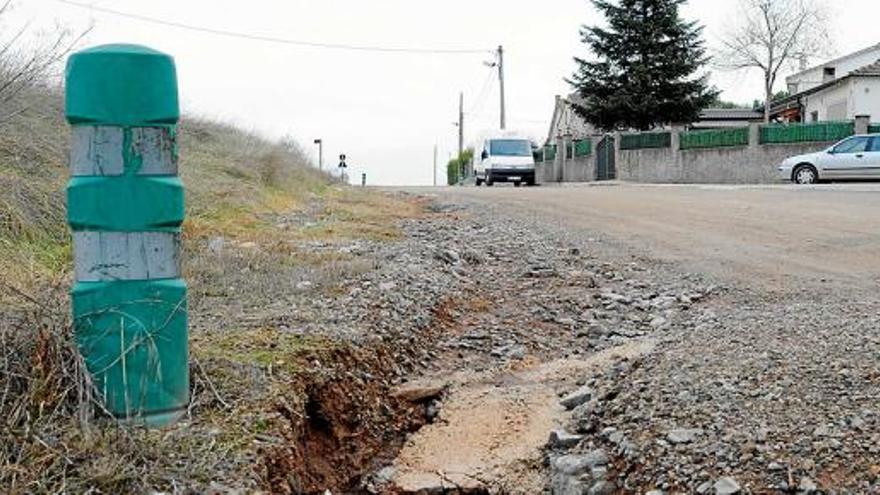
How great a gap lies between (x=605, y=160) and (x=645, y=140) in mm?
3036

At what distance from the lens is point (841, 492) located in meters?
3.04


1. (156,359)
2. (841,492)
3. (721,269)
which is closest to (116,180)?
(156,359)

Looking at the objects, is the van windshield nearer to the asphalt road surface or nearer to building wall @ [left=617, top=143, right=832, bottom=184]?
building wall @ [left=617, top=143, right=832, bottom=184]

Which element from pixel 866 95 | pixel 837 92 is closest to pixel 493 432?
pixel 866 95

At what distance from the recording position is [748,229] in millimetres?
11094

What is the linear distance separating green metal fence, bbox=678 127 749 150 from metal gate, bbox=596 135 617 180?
13.8ft

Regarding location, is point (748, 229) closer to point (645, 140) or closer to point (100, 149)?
point (100, 149)

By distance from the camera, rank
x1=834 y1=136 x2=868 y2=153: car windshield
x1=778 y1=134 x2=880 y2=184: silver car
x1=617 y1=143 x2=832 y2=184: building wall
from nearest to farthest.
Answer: x1=778 y1=134 x2=880 y2=184: silver car < x1=834 y1=136 x2=868 y2=153: car windshield < x1=617 y1=143 x2=832 y2=184: building wall

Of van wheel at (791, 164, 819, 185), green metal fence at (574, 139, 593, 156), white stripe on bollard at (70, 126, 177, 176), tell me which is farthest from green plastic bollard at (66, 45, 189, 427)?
green metal fence at (574, 139, 593, 156)

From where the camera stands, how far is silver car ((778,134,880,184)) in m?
24.2

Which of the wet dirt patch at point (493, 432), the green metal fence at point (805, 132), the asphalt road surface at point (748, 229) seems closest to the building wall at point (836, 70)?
the green metal fence at point (805, 132)

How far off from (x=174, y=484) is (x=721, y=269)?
6.39 meters

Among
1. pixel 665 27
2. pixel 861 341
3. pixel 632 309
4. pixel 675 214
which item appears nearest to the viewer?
pixel 861 341

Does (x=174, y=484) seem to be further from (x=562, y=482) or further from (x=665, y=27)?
(x=665, y=27)
